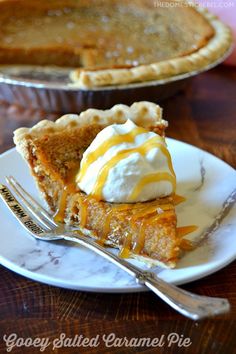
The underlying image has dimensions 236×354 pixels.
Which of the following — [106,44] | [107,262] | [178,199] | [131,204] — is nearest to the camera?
[107,262]

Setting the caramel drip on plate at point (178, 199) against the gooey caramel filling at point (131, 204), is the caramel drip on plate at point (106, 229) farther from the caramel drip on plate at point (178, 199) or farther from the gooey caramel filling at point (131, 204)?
the caramel drip on plate at point (178, 199)

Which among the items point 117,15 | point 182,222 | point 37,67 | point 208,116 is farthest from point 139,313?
point 117,15

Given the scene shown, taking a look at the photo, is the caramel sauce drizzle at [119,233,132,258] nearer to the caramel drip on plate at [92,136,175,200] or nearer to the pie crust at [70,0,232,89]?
the caramel drip on plate at [92,136,175,200]

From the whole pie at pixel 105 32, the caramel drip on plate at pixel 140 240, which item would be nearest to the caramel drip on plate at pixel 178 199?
the caramel drip on plate at pixel 140 240

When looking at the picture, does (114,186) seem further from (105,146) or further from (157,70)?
(157,70)

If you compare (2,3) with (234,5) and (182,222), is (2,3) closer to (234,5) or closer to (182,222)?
(234,5)
